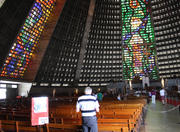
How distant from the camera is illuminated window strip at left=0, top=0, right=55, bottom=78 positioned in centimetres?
2178

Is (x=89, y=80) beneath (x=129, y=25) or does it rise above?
beneath

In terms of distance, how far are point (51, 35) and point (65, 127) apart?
26935 millimetres

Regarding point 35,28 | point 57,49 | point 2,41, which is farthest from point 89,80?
point 2,41

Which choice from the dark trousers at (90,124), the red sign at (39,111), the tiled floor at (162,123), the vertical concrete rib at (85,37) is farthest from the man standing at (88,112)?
the vertical concrete rib at (85,37)

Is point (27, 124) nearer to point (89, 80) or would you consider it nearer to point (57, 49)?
point (57, 49)

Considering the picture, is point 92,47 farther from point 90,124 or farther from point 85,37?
point 90,124

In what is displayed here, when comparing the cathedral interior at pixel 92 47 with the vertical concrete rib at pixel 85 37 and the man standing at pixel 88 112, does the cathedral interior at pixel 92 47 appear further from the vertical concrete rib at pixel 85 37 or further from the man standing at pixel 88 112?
the man standing at pixel 88 112

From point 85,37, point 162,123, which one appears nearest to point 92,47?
point 85,37

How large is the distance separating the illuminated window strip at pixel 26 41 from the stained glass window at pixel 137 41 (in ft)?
70.6

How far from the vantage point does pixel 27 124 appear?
3.49 m

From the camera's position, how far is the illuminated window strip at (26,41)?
21781 mm

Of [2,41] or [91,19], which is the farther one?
[91,19]

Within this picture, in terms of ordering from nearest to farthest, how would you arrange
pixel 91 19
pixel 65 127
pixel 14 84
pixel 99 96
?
pixel 65 127, pixel 99 96, pixel 14 84, pixel 91 19

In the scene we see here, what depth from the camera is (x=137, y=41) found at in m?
39.4
